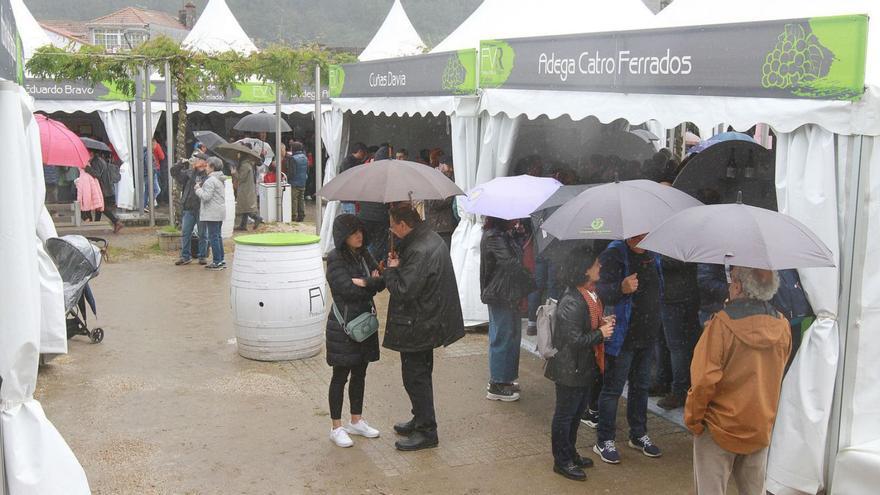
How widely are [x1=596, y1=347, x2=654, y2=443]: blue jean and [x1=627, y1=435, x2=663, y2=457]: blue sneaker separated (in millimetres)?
29

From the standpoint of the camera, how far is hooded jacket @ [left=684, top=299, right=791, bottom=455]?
3.86 metres

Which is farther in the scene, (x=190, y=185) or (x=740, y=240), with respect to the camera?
(x=190, y=185)

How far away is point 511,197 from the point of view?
6055 mm

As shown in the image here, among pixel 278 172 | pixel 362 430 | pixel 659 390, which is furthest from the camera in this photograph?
pixel 278 172

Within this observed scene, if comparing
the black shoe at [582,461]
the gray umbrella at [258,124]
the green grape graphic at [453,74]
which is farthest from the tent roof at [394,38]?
the black shoe at [582,461]

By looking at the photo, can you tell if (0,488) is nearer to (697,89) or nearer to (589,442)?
(589,442)

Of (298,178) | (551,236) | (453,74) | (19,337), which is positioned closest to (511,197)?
(551,236)

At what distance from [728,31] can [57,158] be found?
9.02 m

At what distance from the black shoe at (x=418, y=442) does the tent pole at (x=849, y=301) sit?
95.5 inches

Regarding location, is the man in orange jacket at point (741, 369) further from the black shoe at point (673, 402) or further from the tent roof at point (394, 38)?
the tent roof at point (394, 38)

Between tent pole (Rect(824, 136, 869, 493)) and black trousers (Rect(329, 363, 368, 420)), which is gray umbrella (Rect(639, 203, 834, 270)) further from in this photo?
black trousers (Rect(329, 363, 368, 420))

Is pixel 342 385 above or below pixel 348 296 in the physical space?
below

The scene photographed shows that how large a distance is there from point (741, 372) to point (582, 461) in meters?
1.68

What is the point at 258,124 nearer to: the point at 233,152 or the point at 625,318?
the point at 233,152
